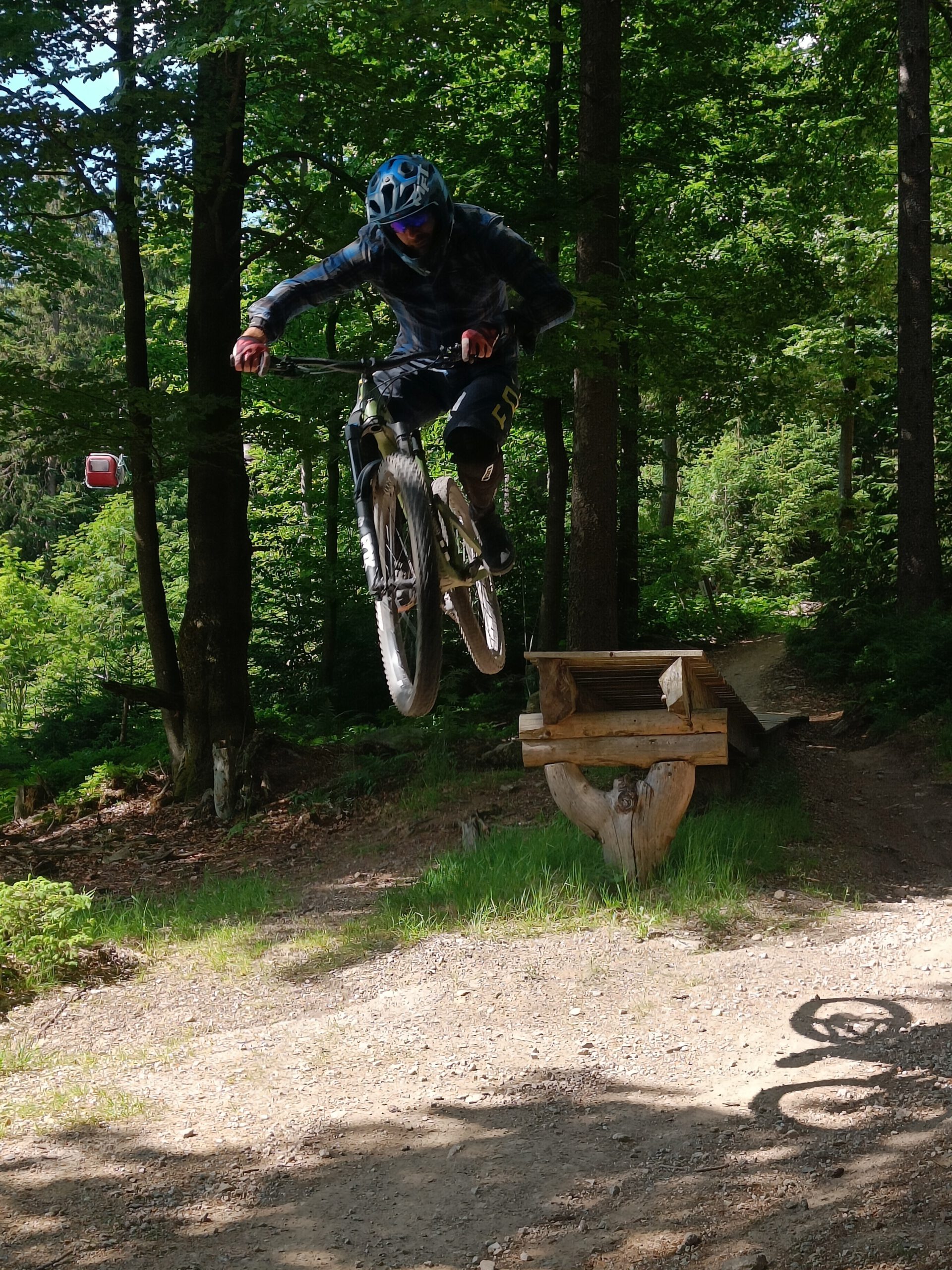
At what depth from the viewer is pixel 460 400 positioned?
4.16 metres

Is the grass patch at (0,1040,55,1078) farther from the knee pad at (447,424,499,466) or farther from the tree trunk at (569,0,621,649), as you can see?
the tree trunk at (569,0,621,649)

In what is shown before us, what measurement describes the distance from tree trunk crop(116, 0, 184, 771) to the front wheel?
649cm

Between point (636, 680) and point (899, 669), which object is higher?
point (636, 680)

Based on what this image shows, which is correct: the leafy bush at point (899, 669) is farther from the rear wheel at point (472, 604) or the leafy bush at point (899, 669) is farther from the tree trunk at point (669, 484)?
the rear wheel at point (472, 604)

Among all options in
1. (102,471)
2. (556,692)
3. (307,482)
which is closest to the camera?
(556,692)

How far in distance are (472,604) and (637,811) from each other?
11.6 feet

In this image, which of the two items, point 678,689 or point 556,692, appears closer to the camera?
point 678,689

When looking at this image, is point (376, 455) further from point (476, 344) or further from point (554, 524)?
point (554, 524)

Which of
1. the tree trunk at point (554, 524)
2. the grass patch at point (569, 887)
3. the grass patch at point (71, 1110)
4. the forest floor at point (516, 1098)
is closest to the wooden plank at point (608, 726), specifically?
the grass patch at point (569, 887)

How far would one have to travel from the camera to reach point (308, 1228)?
463 cm

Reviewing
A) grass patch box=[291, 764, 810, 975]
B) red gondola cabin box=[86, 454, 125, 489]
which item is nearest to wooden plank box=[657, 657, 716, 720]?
grass patch box=[291, 764, 810, 975]

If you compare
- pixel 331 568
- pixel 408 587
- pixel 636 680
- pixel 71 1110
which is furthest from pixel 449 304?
pixel 331 568

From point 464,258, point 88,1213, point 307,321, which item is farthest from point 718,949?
point 307,321

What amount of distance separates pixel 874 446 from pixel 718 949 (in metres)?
14.6
